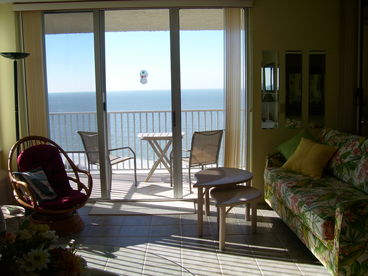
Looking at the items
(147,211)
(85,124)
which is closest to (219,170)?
(147,211)

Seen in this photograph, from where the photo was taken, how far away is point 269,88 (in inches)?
187

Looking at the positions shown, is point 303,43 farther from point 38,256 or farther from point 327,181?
point 38,256

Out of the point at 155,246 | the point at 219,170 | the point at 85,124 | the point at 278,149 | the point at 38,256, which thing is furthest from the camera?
the point at 85,124

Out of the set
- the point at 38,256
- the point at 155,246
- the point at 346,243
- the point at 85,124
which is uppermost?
the point at 85,124

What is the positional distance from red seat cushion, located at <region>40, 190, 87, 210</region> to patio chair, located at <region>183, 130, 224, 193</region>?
1.44m

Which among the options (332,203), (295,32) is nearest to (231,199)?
(332,203)

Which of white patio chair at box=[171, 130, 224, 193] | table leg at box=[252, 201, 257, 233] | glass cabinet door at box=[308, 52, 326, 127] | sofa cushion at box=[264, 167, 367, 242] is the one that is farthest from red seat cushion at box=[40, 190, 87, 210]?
glass cabinet door at box=[308, 52, 326, 127]

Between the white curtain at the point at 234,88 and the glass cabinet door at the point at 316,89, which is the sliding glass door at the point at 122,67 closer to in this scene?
the white curtain at the point at 234,88

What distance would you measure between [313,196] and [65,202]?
7.30ft

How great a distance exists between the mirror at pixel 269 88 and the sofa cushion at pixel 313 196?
73 cm

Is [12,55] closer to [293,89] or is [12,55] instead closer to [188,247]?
[188,247]

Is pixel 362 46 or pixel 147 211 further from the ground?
pixel 362 46

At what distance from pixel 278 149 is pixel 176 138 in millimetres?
1195

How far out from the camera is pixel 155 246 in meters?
3.68
